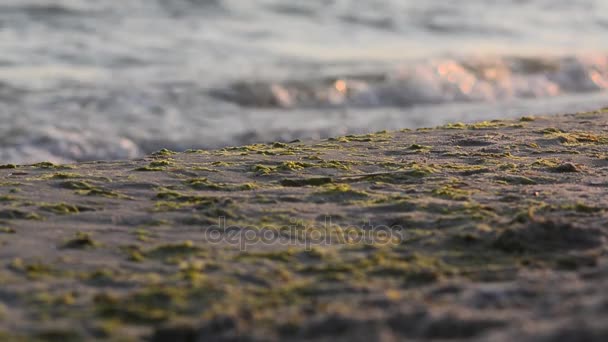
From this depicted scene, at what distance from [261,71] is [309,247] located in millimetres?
10936

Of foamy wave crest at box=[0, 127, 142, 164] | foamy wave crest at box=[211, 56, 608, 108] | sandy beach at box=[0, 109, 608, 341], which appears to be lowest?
sandy beach at box=[0, 109, 608, 341]

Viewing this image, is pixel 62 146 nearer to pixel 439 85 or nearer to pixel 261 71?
pixel 261 71

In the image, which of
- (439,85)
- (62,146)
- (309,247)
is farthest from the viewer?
(439,85)

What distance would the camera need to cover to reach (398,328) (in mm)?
2990

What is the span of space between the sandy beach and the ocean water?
16.6 ft

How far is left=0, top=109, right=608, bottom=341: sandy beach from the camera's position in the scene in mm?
3039

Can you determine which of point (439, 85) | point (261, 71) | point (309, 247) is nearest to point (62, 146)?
point (261, 71)

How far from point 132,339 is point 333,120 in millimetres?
9558

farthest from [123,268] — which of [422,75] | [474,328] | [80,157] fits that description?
[422,75]

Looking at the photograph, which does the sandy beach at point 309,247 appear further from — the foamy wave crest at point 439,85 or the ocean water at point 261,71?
the foamy wave crest at point 439,85

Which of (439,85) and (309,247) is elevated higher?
(439,85)

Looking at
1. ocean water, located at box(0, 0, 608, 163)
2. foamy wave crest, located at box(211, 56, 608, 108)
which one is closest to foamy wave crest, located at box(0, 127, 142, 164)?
ocean water, located at box(0, 0, 608, 163)

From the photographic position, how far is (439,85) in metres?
14.7

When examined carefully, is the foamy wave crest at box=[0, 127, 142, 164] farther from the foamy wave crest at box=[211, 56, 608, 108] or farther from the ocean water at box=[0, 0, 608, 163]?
the foamy wave crest at box=[211, 56, 608, 108]
